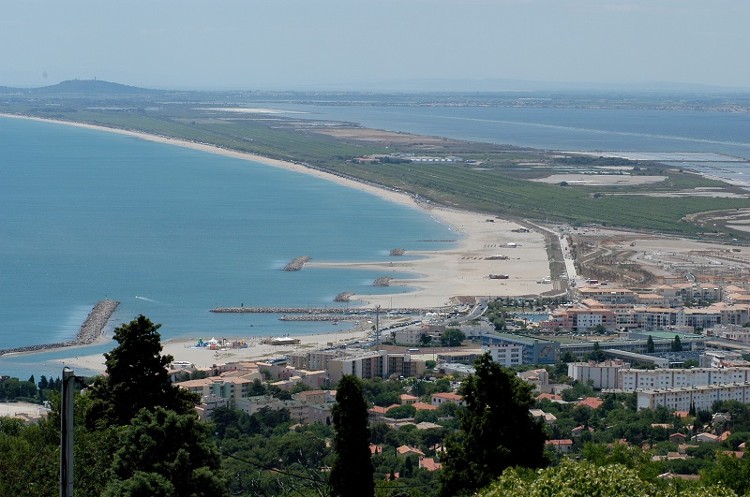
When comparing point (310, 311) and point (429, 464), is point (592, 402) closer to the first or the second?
point (429, 464)

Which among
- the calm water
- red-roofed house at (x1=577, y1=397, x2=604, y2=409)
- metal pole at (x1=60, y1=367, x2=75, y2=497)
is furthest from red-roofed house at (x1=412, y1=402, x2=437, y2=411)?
the calm water

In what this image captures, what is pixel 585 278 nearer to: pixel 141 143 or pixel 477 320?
pixel 477 320

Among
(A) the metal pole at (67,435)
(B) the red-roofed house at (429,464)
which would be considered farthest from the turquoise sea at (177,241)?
(A) the metal pole at (67,435)

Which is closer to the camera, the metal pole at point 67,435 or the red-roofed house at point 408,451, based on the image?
the metal pole at point 67,435

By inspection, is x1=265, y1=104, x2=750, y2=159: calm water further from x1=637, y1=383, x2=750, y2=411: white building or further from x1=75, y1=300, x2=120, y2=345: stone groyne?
x1=637, y1=383, x2=750, y2=411: white building

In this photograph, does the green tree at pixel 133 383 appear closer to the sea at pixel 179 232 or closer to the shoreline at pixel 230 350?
the shoreline at pixel 230 350

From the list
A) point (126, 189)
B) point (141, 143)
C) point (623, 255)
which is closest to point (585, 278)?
point (623, 255)
